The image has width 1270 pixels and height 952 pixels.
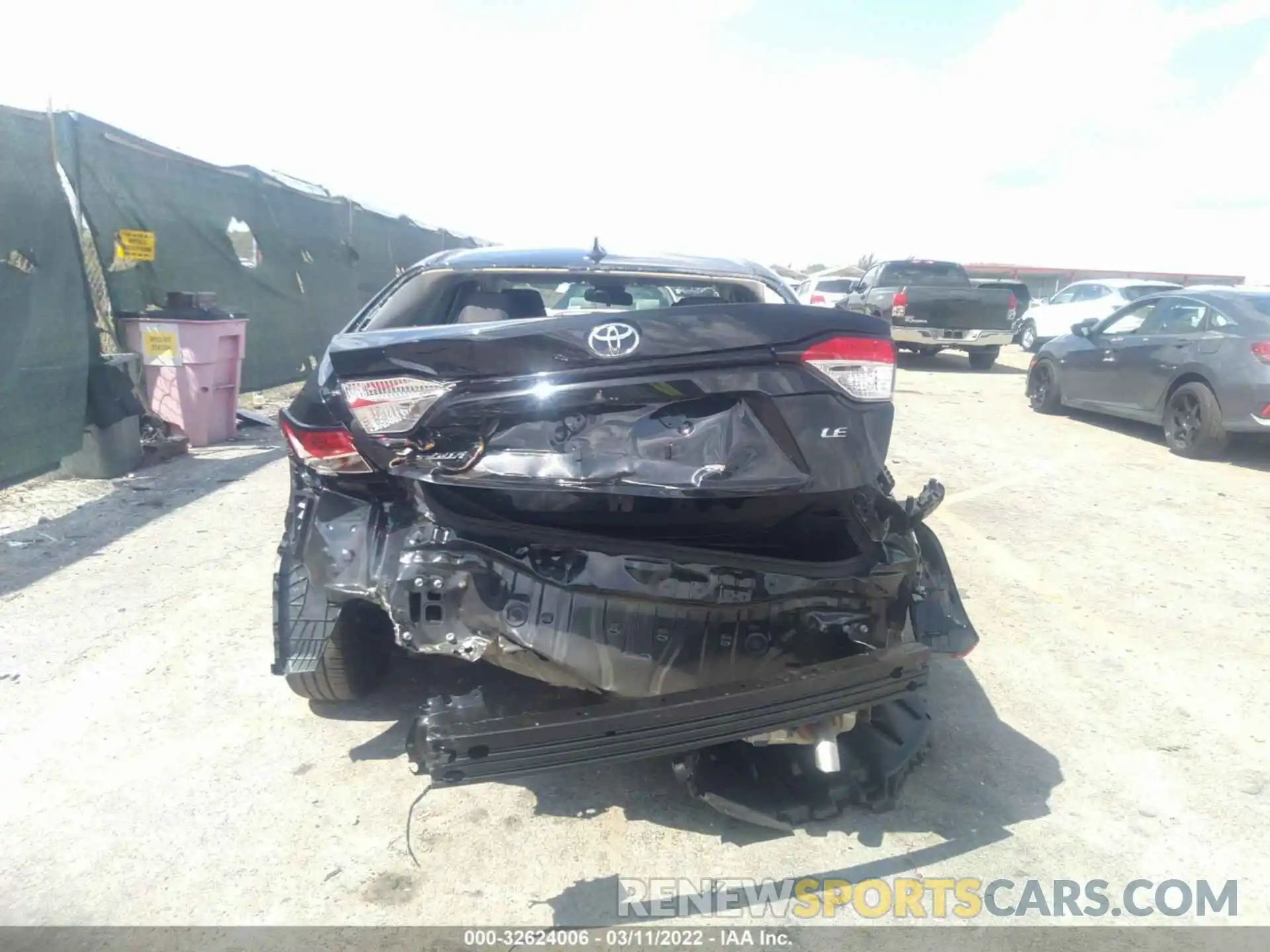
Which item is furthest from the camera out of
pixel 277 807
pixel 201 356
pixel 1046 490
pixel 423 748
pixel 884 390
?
pixel 201 356

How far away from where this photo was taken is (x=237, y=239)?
30.3 ft

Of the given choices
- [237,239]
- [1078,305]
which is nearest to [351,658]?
[237,239]

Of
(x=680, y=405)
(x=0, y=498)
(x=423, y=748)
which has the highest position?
(x=680, y=405)

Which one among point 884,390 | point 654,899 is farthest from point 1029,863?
point 884,390

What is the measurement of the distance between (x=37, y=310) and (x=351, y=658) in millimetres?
4534

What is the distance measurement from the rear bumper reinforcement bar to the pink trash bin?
6.17 meters

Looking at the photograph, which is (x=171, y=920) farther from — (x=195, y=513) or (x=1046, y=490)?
(x=1046, y=490)

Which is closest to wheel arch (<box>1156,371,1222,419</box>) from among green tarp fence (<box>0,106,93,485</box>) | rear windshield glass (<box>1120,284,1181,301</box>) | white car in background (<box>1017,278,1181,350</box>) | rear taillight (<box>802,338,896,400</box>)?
rear taillight (<box>802,338,896,400</box>)

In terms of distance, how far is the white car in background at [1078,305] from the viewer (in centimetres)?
1714

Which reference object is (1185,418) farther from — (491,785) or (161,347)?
(161,347)

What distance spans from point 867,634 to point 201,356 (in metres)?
6.64

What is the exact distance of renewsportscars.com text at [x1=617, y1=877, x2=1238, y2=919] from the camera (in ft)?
7.71

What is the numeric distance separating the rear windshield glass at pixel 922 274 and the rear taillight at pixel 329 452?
46.1ft

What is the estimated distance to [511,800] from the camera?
2.82 metres
